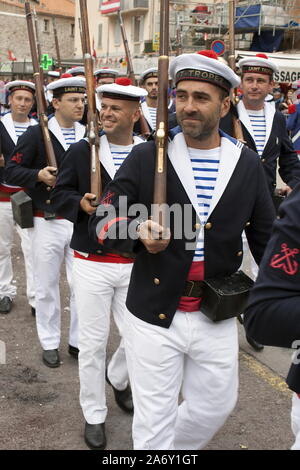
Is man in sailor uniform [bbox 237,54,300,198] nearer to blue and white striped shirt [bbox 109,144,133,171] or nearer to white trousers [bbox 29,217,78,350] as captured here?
blue and white striped shirt [bbox 109,144,133,171]

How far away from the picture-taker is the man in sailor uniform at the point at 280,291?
1.88m

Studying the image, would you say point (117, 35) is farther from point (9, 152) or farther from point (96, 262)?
point (96, 262)

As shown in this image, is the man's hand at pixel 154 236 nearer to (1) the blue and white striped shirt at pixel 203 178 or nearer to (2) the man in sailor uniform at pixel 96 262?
Answer: (1) the blue and white striped shirt at pixel 203 178

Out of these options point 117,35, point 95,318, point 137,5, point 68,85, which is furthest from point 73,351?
point 117,35

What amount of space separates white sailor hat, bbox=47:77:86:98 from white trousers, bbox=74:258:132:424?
1.74 meters

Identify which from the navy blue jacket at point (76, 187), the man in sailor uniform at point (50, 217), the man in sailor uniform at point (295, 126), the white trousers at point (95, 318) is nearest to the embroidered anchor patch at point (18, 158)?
the man in sailor uniform at point (50, 217)

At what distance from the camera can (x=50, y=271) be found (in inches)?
204

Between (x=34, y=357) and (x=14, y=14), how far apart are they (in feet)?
179

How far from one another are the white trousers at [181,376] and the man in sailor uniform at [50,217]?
6.90 feet

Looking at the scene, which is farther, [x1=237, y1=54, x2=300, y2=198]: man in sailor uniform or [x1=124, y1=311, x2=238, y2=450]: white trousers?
[x1=237, y1=54, x2=300, y2=198]: man in sailor uniform

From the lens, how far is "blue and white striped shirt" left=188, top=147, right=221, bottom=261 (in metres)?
2.97

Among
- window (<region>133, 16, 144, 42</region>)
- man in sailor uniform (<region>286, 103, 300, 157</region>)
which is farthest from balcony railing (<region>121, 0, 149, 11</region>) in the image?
man in sailor uniform (<region>286, 103, 300, 157</region>)

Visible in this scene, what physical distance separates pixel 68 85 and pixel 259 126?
173cm

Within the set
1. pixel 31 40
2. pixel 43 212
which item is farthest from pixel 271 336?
pixel 31 40
